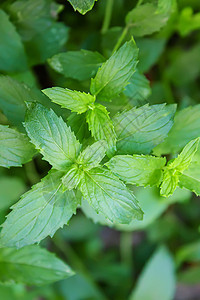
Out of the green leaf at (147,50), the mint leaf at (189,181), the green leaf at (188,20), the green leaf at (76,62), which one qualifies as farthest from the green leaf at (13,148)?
the green leaf at (188,20)

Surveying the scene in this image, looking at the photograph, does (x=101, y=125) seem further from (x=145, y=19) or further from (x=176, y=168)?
(x=145, y=19)

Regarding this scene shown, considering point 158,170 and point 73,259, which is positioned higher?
point 158,170

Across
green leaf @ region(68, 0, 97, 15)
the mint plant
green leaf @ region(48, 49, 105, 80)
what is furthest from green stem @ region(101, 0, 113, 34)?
green leaf @ region(68, 0, 97, 15)

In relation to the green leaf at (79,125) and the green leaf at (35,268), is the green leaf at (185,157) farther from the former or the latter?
the green leaf at (35,268)

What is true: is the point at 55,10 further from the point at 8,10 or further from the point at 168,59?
the point at 168,59

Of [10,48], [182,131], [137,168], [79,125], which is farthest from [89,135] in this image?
[10,48]
